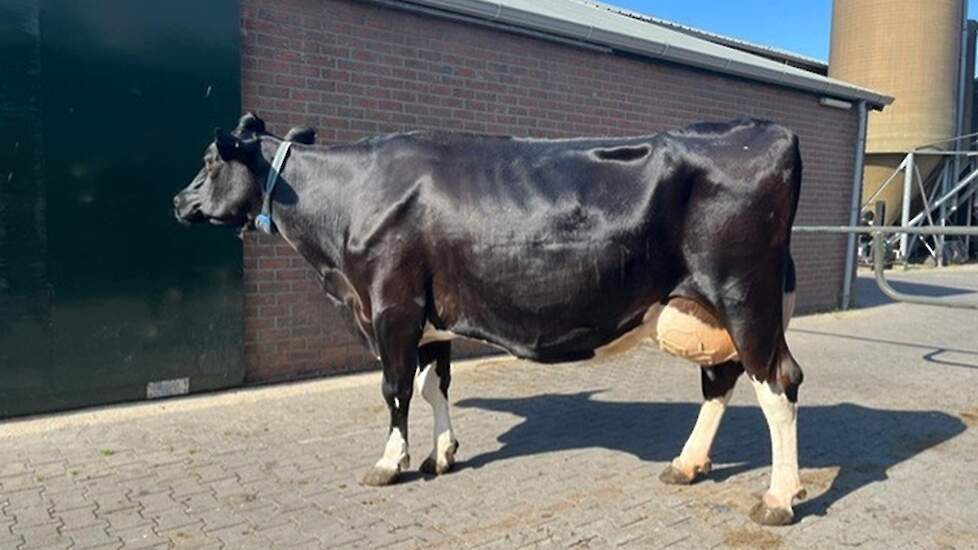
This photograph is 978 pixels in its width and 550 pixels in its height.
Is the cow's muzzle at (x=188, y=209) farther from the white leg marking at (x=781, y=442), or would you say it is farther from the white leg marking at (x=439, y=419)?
the white leg marking at (x=781, y=442)

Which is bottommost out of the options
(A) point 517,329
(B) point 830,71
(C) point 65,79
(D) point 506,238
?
(A) point 517,329

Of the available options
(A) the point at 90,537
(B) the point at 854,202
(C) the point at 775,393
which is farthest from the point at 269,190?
(B) the point at 854,202

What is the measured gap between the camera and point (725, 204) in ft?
12.8

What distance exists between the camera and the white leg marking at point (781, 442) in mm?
4016

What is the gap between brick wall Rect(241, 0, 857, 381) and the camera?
653 cm

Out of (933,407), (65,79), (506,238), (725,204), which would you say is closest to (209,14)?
(65,79)

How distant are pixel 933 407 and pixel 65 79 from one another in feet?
23.3

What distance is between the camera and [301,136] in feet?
15.7

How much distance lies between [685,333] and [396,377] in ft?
5.05

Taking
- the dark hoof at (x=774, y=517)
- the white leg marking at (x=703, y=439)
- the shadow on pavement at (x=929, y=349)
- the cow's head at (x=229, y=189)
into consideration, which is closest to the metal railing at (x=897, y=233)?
the white leg marking at (x=703, y=439)

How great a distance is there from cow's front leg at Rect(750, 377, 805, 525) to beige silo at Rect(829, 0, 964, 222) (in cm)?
2250

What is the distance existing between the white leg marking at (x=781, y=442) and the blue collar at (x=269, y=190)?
9.11 feet

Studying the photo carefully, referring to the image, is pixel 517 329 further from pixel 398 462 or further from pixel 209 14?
pixel 209 14

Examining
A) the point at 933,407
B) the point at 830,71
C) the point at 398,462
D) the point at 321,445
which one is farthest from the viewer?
the point at 830,71
